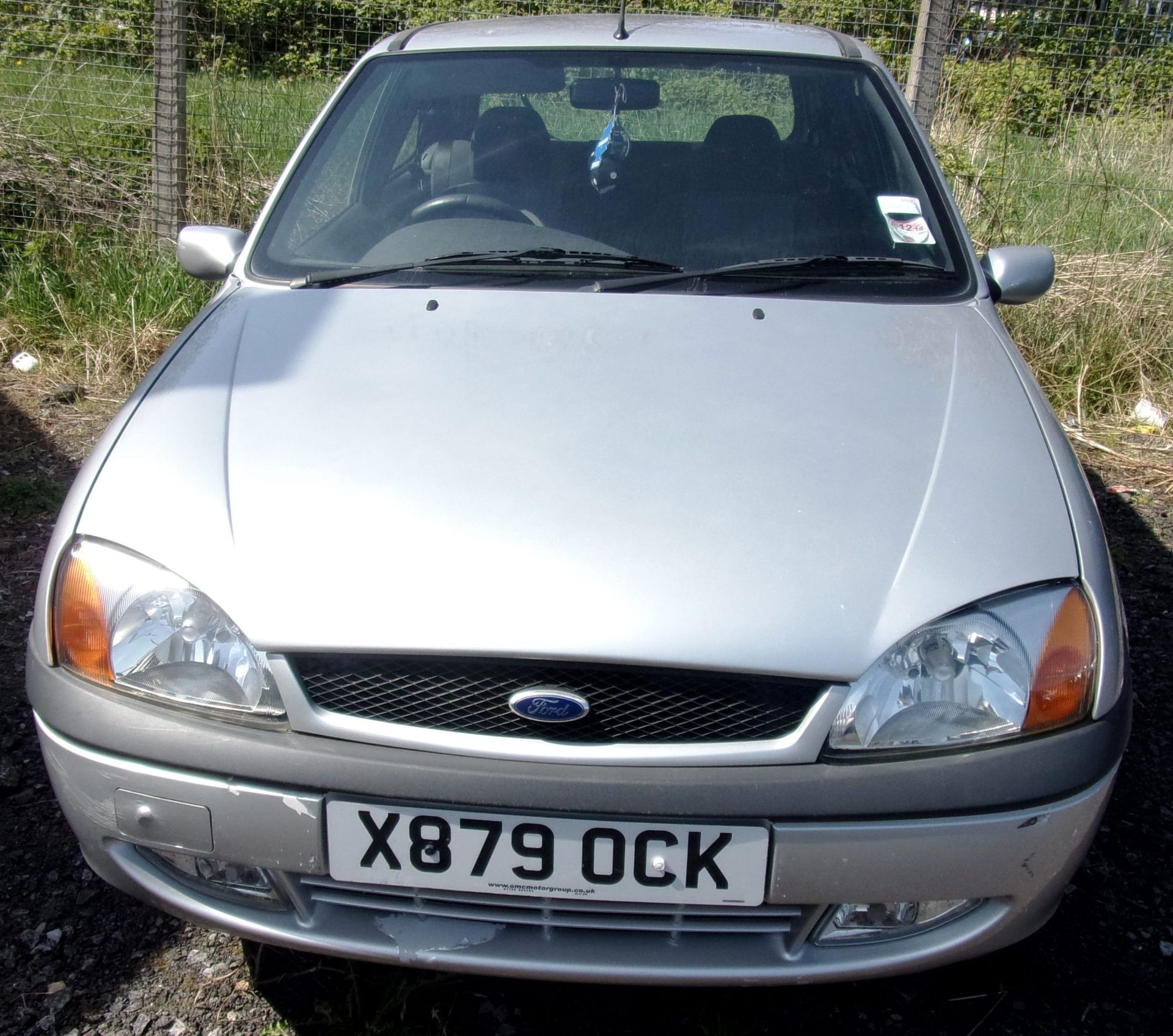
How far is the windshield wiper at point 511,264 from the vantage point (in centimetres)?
226

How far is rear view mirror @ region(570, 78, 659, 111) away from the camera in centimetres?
264

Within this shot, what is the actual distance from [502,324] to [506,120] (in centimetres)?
75

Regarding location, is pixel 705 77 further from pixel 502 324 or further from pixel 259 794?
pixel 259 794

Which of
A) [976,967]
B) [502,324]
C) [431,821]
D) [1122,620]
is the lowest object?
[976,967]

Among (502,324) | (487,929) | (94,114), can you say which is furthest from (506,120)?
(94,114)

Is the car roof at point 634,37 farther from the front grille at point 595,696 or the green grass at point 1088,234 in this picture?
the green grass at point 1088,234

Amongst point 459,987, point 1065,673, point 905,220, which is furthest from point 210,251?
point 1065,673

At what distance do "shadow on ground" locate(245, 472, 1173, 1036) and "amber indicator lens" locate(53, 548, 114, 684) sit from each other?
0.67 meters

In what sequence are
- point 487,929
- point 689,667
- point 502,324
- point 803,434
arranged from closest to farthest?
point 689,667
point 487,929
point 803,434
point 502,324

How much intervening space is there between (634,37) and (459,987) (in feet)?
7.25

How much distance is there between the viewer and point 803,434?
1771mm

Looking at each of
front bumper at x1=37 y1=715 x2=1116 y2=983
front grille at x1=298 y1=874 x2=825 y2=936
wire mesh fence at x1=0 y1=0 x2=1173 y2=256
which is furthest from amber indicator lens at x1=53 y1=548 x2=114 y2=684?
wire mesh fence at x1=0 y1=0 x2=1173 y2=256

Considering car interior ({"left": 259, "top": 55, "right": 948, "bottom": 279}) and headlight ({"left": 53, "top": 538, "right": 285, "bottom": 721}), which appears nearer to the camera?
headlight ({"left": 53, "top": 538, "right": 285, "bottom": 721})

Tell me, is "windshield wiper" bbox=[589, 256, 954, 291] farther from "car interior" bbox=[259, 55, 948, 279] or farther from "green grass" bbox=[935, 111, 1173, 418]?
"green grass" bbox=[935, 111, 1173, 418]
